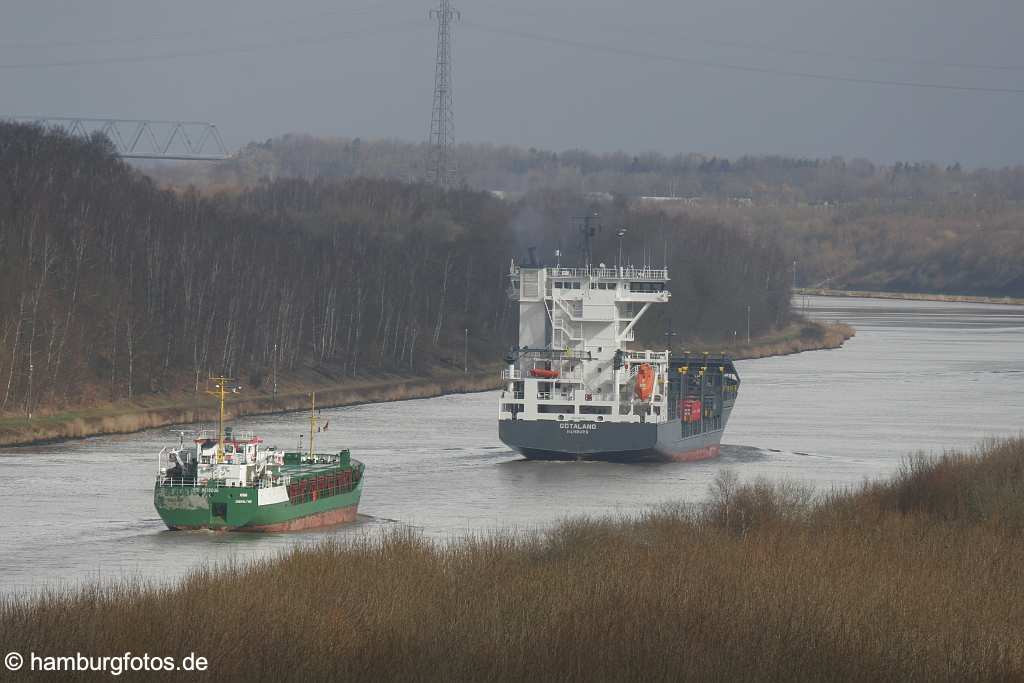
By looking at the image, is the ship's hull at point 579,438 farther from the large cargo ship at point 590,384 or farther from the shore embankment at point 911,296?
the shore embankment at point 911,296

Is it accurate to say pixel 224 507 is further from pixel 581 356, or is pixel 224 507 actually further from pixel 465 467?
pixel 581 356

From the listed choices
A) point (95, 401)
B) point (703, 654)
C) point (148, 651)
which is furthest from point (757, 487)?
point (95, 401)

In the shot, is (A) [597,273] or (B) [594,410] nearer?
(B) [594,410]

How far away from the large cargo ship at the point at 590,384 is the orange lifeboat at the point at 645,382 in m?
0.03

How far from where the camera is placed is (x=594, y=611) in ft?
80.7

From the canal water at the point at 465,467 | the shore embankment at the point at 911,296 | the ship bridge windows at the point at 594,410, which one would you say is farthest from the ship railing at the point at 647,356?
the shore embankment at the point at 911,296

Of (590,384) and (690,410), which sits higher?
(590,384)

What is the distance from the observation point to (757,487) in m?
34.1

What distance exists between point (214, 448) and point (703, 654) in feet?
53.0

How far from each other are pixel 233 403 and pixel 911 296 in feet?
457

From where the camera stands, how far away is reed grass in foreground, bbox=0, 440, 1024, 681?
22344mm

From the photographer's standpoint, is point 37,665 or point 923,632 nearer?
point 37,665

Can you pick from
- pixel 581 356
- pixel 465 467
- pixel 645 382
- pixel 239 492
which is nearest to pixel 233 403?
pixel 581 356

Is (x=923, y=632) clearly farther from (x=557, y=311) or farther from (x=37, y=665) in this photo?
(x=557, y=311)
